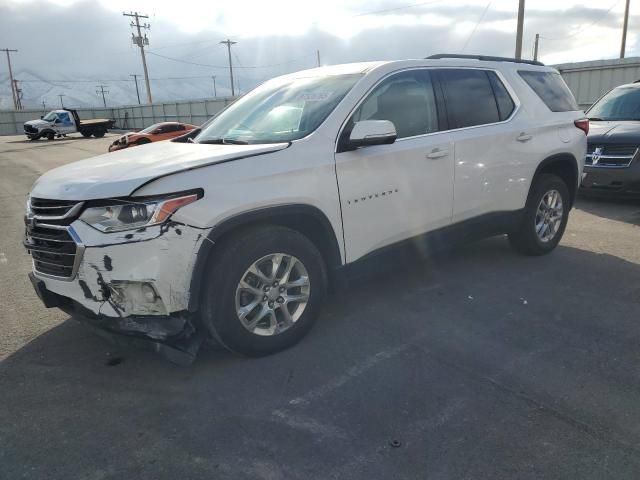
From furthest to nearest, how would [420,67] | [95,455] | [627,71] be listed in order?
[627,71] < [420,67] < [95,455]

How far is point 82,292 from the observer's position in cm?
294

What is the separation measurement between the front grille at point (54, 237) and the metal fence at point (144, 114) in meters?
26.7

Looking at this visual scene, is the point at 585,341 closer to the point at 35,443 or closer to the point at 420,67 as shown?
the point at 420,67

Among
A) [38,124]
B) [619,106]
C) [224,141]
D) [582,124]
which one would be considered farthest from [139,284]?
[38,124]

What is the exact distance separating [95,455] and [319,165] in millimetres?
2068

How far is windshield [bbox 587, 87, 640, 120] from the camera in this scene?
8531mm

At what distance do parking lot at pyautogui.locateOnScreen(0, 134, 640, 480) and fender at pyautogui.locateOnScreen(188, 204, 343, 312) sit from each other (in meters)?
0.59

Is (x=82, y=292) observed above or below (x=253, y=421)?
above

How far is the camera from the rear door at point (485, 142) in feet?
13.9

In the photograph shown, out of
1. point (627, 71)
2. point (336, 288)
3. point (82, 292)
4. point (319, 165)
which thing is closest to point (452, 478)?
point (336, 288)

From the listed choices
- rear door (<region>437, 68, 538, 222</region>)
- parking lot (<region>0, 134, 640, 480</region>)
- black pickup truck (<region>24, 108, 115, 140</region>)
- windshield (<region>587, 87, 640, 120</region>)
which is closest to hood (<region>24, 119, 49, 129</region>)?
black pickup truck (<region>24, 108, 115, 140</region>)

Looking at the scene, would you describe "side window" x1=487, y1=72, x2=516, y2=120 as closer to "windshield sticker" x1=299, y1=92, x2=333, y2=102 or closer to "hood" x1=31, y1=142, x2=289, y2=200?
"windshield sticker" x1=299, y1=92, x2=333, y2=102

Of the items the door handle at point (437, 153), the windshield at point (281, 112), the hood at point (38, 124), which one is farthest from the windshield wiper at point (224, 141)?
the hood at point (38, 124)

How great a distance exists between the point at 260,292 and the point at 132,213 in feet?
3.02
